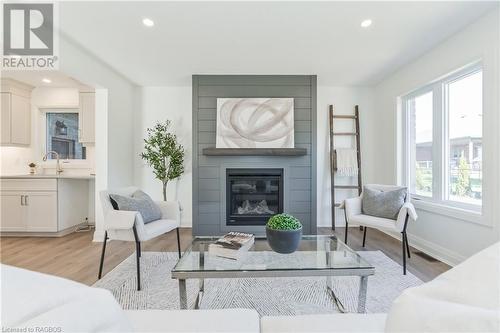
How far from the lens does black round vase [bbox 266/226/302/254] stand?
1.91 metres

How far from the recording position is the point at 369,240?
3.56 metres

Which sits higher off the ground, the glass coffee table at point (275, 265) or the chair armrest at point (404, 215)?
the chair armrest at point (404, 215)

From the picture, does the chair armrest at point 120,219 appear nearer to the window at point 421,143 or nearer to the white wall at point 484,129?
the white wall at point 484,129

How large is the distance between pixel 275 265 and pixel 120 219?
4.89 feet

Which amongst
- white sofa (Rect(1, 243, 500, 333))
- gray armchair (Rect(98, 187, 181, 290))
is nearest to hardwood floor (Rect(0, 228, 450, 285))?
gray armchair (Rect(98, 187, 181, 290))

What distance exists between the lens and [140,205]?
2611 millimetres

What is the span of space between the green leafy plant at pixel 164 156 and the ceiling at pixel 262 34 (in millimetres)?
985

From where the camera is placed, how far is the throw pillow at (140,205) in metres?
2.49

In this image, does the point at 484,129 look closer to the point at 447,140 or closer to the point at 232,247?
the point at 447,140

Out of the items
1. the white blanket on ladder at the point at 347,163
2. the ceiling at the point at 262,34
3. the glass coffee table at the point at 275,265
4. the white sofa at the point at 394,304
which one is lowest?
the glass coffee table at the point at 275,265

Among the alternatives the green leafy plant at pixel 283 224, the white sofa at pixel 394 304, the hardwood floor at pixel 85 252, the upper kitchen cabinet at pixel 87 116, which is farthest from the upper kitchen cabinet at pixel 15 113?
the white sofa at pixel 394 304

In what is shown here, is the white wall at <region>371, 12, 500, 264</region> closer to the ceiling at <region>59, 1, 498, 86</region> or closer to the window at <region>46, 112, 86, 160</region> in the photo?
the ceiling at <region>59, 1, 498, 86</region>

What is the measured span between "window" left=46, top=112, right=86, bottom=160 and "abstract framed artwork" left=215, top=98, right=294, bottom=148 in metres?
2.54

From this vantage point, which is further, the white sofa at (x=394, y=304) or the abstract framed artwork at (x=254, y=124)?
the abstract framed artwork at (x=254, y=124)
